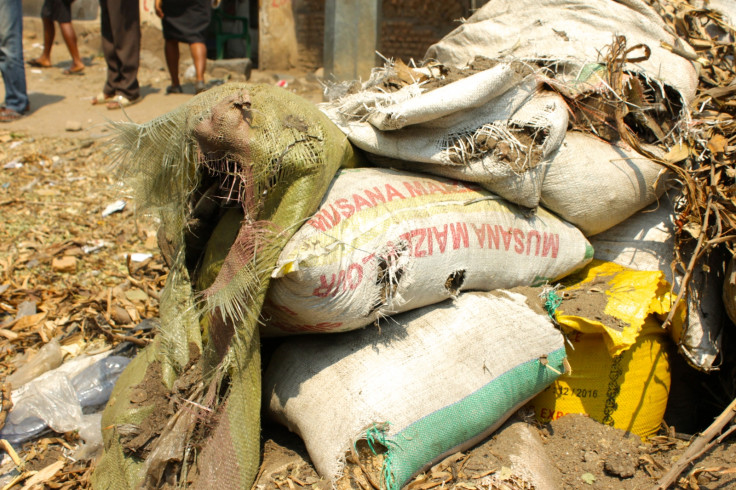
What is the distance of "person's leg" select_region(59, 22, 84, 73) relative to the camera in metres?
6.91

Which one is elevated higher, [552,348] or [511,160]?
[511,160]

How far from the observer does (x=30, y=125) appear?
5480 mm

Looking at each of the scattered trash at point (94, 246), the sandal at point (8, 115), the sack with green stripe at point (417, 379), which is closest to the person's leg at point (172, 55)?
the sandal at point (8, 115)

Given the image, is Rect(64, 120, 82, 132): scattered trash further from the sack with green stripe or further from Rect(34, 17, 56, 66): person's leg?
the sack with green stripe

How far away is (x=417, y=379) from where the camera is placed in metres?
1.78

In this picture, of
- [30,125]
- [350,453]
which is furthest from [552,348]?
[30,125]

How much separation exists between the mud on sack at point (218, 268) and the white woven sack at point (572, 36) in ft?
3.17

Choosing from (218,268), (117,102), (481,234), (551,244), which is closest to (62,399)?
(218,268)

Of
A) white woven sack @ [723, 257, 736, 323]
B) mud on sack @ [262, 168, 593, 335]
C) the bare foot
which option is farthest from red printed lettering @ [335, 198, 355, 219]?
the bare foot

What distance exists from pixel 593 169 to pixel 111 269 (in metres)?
2.38

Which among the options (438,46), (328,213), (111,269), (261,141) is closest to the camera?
(261,141)

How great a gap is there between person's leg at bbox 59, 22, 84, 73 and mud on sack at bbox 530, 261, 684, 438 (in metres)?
6.87

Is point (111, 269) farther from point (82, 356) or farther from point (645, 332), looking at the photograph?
point (645, 332)

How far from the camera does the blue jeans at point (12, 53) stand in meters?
5.19
